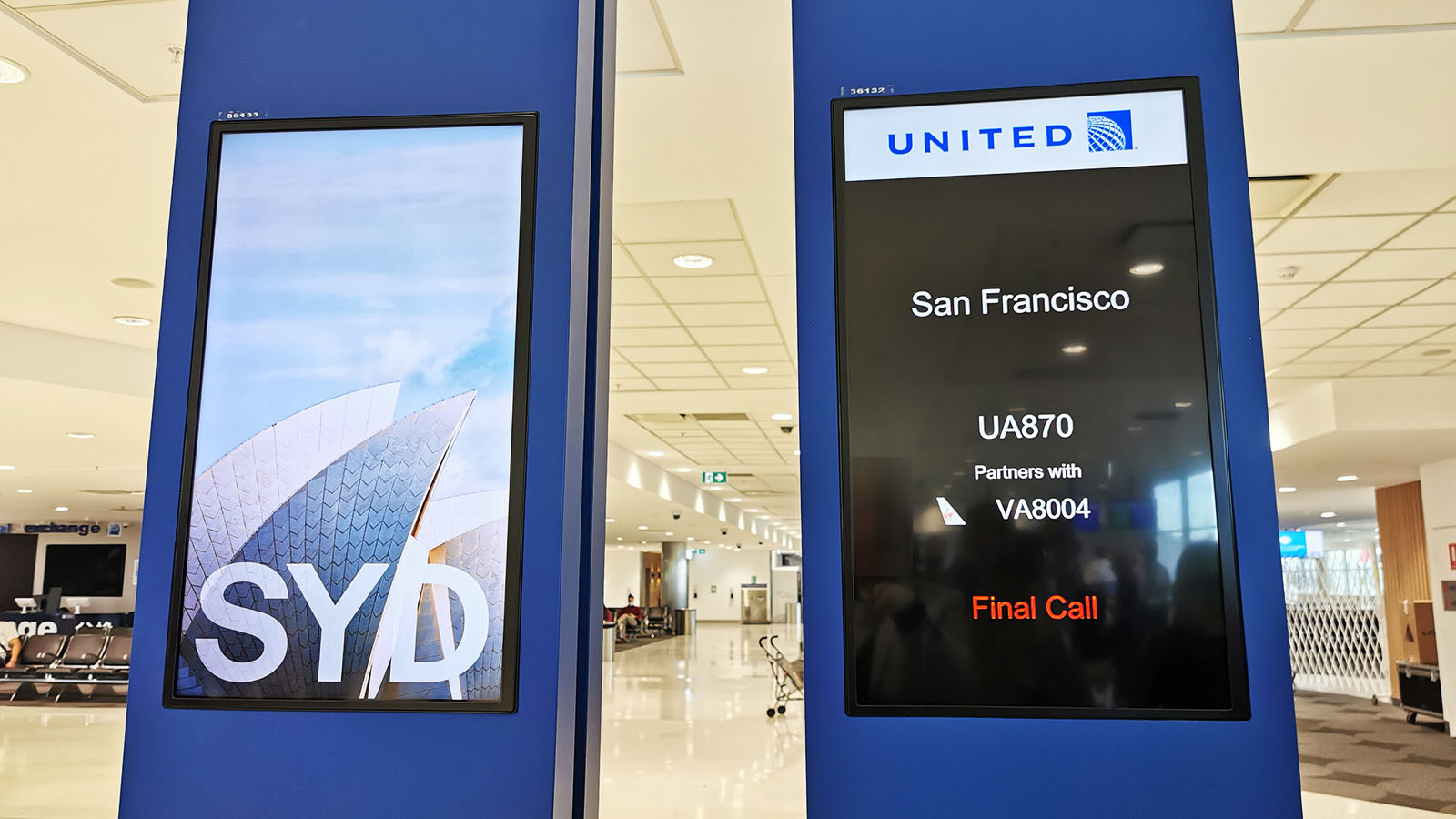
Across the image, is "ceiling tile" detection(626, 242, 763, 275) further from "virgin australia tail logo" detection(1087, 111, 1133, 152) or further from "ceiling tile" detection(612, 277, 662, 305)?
"virgin australia tail logo" detection(1087, 111, 1133, 152)

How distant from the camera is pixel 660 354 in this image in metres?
7.69

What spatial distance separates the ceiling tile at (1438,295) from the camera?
5926 millimetres

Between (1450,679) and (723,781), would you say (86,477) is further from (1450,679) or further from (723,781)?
(1450,679)

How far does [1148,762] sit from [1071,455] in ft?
1.63

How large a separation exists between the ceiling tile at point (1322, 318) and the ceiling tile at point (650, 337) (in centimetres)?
403

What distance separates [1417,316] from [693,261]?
4.91 meters

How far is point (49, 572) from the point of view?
24.4 meters

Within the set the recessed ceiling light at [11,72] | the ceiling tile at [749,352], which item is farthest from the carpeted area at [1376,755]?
the recessed ceiling light at [11,72]

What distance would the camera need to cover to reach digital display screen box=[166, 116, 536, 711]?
172 cm

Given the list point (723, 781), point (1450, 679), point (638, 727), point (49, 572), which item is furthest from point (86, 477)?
point (1450, 679)

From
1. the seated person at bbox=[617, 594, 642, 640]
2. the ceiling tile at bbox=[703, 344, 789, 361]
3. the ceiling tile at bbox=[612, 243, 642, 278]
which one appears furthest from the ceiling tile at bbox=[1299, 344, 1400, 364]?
the seated person at bbox=[617, 594, 642, 640]

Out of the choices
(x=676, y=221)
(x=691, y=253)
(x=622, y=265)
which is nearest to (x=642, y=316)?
(x=622, y=265)

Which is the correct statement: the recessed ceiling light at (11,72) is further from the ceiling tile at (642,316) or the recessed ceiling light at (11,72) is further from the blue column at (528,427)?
the ceiling tile at (642,316)

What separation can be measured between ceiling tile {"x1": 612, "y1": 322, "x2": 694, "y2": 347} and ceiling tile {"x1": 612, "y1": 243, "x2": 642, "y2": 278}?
1.10m
